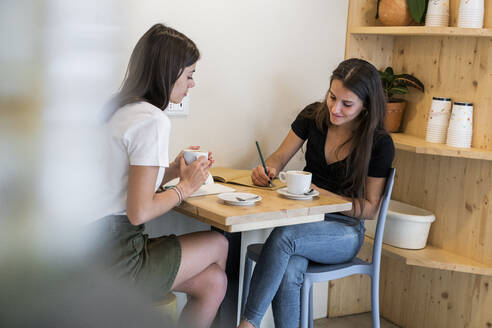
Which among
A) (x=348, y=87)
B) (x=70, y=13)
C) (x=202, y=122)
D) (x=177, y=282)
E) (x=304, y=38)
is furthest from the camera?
(x=304, y=38)

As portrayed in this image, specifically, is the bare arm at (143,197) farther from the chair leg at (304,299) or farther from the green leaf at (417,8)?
the green leaf at (417,8)

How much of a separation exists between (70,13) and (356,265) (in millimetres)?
1636

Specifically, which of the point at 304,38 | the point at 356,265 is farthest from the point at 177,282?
the point at 304,38

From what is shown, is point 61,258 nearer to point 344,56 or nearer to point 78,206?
point 78,206

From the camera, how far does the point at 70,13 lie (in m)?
0.18

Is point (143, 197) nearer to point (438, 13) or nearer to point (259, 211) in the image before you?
point (259, 211)

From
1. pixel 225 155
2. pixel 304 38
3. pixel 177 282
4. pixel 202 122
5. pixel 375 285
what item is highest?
pixel 304 38

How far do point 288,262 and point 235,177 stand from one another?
324 mm

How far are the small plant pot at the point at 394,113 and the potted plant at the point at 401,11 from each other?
1.03ft

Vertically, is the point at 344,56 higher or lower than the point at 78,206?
higher

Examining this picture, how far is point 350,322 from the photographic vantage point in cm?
239

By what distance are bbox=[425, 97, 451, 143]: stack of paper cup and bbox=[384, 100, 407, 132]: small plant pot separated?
18 cm

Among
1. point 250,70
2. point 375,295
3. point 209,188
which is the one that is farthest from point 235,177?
point 375,295

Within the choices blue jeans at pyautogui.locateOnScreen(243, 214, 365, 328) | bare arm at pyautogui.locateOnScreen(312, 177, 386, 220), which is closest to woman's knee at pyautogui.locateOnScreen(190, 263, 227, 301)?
blue jeans at pyautogui.locateOnScreen(243, 214, 365, 328)
